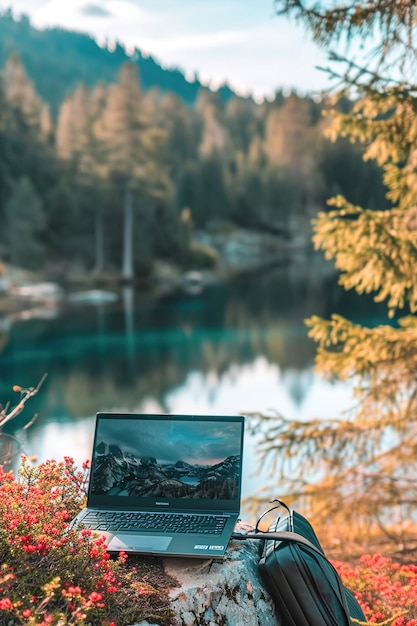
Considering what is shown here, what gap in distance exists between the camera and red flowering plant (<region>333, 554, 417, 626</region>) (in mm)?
3094

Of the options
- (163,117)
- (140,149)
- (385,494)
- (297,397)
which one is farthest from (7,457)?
(163,117)

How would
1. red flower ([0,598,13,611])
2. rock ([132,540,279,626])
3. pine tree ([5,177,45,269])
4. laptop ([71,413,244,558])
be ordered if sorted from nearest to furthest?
red flower ([0,598,13,611])
rock ([132,540,279,626])
laptop ([71,413,244,558])
pine tree ([5,177,45,269])

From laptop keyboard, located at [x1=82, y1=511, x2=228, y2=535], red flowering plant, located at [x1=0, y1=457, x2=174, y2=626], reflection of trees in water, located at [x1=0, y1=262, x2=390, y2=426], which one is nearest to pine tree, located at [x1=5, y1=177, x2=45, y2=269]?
reflection of trees in water, located at [x1=0, y1=262, x2=390, y2=426]

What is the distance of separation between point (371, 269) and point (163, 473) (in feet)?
10.9

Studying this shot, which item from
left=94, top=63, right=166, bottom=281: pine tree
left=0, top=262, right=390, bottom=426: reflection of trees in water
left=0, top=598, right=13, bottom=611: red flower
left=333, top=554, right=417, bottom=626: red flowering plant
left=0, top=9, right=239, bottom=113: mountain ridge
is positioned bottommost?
left=0, top=262, right=390, bottom=426: reflection of trees in water

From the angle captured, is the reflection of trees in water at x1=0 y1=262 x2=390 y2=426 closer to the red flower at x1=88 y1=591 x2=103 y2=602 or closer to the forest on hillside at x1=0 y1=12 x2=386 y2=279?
the forest on hillside at x1=0 y1=12 x2=386 y2=279

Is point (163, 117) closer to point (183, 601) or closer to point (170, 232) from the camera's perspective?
point (170, 232)

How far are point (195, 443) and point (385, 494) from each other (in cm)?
443

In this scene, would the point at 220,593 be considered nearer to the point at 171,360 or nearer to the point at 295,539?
the point at 295,539

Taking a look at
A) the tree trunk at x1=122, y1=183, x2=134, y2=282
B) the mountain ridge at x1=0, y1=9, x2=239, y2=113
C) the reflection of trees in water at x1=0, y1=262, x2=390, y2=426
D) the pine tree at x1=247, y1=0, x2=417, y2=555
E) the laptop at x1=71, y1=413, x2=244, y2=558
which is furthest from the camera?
the mountain ridge at x1=0, y1=9, x2=239, y2=113

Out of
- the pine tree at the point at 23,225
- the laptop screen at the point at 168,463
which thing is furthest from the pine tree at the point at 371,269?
the pine tree at the point at 23,225

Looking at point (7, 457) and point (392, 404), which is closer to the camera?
point (7, 457)

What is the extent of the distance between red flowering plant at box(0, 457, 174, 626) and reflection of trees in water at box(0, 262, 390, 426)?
37.0 ft

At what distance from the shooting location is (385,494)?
6551 millimetres
